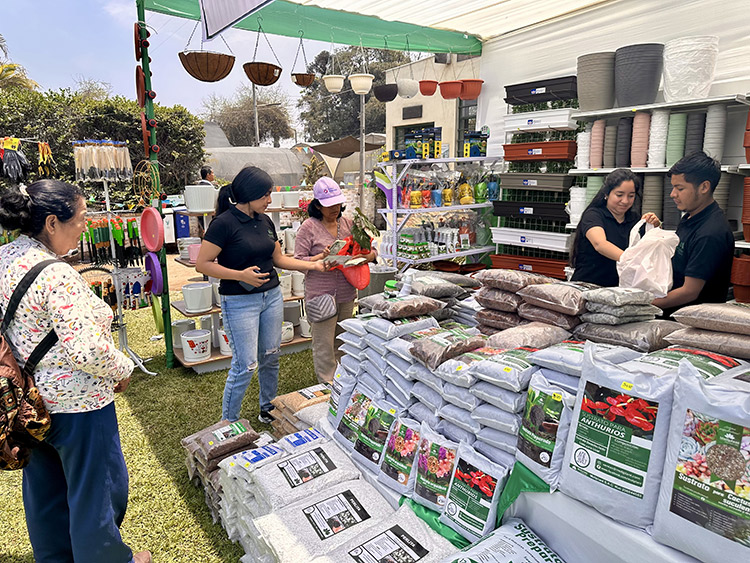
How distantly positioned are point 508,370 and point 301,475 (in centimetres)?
99

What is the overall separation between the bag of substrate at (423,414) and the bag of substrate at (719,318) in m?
0.95

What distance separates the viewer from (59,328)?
5.51ft

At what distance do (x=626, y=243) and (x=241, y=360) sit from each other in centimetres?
236

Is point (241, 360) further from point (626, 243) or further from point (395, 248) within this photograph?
point (395, 248)

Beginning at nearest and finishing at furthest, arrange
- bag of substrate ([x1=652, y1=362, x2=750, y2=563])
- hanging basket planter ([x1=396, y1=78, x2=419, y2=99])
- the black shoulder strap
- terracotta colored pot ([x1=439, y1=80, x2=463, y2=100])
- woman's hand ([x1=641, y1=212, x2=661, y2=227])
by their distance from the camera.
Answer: bag of substrate ([x1=652, y1=362, x2=750, y2=563]) < the black shoulder strap < woman's hand ([x1=641, y1=212, x2=661, y2=227]) < terracotta colored pot ([x1=439, y1=80, x2=463, y2=100]) < hanging basket planter ([x1=396, y1=78, x2=419, y2=99])

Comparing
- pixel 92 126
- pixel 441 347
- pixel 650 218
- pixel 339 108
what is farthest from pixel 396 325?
pixel 339 108

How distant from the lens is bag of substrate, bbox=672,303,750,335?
1555 mm

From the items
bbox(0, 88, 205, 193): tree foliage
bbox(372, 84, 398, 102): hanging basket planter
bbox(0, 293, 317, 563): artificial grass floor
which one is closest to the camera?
bbox(0, 293, 317, 563): artificial grass floor

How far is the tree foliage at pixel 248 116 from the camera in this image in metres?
33.4

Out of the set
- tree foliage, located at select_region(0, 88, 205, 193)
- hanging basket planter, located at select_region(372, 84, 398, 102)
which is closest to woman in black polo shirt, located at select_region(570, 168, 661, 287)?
hanging basket planter, located at select_region(372, 84, 398, 102)

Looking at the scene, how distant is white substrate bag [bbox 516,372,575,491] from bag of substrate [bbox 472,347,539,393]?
56 mm

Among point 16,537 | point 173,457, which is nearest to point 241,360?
point 173,457

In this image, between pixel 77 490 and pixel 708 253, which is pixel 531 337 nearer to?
pixel 708 253

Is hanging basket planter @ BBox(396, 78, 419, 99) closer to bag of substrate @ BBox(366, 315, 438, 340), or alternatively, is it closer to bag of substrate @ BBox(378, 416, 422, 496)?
bag of substrate @ BBox(366, 315, 438, 340)
